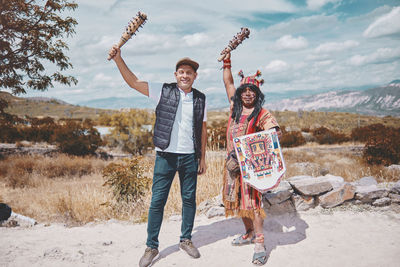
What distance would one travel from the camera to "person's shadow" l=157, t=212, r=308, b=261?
387cm

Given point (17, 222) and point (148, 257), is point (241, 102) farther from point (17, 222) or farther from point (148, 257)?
point (17, 222)

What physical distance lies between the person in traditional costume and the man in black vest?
1.30ft

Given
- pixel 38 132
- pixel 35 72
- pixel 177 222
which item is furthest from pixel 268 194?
pixel 38 132

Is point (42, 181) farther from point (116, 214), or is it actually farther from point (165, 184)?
point (165, 184)

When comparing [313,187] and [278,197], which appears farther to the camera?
[313,187]

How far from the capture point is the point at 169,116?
321 cm

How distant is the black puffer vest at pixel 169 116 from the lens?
3184 millimetres

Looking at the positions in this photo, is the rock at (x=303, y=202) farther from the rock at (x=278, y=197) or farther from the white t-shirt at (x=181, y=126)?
the white t-shirt at (x=181, y=126)

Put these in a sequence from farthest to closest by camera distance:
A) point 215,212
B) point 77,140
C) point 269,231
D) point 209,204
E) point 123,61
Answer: point 77,140, point 209,204, point 215,212, point 269,231, point 123,61

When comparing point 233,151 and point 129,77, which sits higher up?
point 129,77

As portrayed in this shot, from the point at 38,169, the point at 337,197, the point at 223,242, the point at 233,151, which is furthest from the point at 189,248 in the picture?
the point at 38,169

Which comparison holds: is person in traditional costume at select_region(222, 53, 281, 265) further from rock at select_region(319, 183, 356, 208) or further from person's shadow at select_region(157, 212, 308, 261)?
rock at select_region(319, 183, 356, 208)

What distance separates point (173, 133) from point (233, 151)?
741mm

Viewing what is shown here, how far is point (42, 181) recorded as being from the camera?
9289 millimetres
